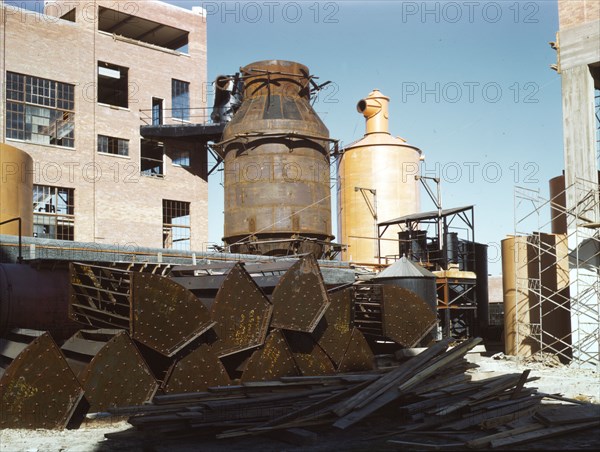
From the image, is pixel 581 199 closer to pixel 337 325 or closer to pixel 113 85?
pixel 337 325

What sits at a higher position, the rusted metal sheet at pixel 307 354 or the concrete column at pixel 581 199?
the concrete column at pixel 581 199

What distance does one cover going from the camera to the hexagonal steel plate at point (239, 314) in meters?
13.3

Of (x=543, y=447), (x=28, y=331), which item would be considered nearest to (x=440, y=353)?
(x=543, y=447)

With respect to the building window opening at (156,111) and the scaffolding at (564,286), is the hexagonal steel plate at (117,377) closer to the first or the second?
the scaffolding at (564,286)

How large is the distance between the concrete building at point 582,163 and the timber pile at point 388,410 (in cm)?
869

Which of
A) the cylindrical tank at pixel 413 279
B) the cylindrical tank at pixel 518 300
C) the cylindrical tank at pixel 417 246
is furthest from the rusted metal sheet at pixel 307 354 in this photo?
the cylindrical tank at pixel 417 246

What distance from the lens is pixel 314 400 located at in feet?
39.6

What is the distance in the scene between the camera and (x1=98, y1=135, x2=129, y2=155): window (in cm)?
3494

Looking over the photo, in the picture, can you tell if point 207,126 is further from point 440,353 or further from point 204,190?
point 440,353

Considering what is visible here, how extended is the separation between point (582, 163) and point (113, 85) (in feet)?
83.0

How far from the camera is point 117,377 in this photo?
1194cm

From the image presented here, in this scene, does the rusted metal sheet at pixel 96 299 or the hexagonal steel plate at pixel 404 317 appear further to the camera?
the hexagonal steel plate at pixel 404 317

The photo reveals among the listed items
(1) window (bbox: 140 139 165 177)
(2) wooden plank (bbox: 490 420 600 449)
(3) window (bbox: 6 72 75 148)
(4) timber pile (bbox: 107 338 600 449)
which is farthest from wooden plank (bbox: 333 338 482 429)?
(1) window (bbox: 140 139 165 177)

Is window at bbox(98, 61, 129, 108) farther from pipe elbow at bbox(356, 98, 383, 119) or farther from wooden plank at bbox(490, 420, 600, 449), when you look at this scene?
wooden plank at bbox(490, 420, 600, 449)
